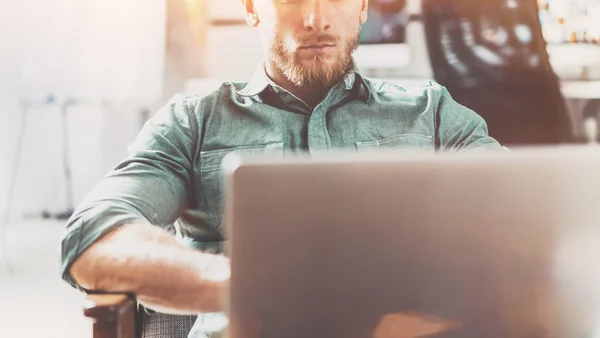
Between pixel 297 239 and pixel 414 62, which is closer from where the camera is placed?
pixel 297 239

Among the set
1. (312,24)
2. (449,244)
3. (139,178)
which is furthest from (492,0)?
(449,244)

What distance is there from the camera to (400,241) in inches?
19.1

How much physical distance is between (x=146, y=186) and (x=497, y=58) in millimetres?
1116

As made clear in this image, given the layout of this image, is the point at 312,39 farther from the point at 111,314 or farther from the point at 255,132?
the point at 111,314

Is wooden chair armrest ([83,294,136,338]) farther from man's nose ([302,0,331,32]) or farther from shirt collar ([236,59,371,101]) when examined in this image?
man's nose ([302,0,331,32])

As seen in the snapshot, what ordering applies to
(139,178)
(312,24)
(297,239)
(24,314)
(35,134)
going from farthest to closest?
(24,314), (35,134), (312,24), (139,178), (297,239)

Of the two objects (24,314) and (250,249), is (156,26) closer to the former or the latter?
(24,314)

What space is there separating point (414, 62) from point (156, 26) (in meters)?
0.79

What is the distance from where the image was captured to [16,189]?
1.51 m

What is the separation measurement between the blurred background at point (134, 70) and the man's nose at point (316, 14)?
1.08 feet

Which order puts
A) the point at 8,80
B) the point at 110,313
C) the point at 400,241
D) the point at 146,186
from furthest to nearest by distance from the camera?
the point at 8,80
the point at 146,186
the point at 110,313
the point at 400,241

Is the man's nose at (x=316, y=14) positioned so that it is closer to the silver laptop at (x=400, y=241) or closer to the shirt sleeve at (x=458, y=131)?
the shirt sleeve at (x=458, y=131)

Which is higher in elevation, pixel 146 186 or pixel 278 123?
pixel 278 123

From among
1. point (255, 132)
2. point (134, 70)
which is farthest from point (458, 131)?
point (134, 70)
